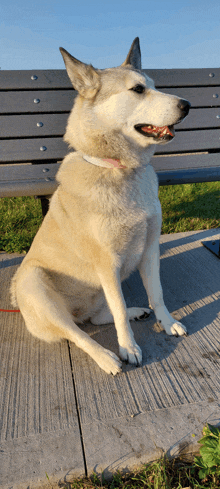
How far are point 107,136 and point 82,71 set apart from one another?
39 centimetres

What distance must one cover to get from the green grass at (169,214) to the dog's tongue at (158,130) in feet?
6.22

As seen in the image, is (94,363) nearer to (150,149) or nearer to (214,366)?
(214,366)

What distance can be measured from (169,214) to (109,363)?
8.55 ft

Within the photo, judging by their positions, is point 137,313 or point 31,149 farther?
point 31,149

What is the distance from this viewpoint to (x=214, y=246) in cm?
304

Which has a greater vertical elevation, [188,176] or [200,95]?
[200,95]

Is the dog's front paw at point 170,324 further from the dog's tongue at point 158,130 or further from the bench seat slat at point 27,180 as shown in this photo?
the bench seat slat at point 27,180

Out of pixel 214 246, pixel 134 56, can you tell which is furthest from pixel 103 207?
pixel 214 246

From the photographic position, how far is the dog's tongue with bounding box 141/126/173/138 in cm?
173

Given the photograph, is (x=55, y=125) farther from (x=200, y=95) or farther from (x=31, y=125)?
(x=200, y=95)

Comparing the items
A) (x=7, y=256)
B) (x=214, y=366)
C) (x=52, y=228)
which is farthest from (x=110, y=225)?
(x=7, y=256)

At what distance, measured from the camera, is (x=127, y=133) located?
1.76m

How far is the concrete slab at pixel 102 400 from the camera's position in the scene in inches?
53.7

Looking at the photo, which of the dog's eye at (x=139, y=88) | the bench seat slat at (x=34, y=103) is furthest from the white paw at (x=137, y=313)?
the bench seat slat at (x=34, y=103)
